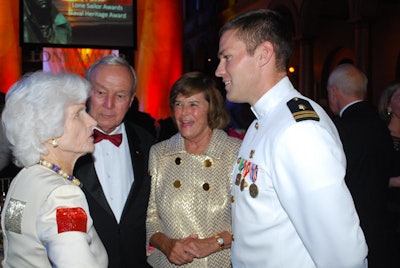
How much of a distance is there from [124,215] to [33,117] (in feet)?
3.46

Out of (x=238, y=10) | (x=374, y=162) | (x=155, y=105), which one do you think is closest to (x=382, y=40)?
(x=238, y=10)

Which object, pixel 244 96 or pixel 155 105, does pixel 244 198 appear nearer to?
pixel 244 96

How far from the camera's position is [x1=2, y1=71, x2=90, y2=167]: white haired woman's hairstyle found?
5.27 feet

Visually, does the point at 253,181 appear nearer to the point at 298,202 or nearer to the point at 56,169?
the point at 298,202

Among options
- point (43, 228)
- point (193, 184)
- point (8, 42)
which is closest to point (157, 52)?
point (8, 42)

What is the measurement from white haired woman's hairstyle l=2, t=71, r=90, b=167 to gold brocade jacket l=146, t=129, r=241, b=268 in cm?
110

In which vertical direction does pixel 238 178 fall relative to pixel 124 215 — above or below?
above

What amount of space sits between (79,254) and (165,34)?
34.4 ft

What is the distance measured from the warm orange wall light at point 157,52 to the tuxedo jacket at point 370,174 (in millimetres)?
8128

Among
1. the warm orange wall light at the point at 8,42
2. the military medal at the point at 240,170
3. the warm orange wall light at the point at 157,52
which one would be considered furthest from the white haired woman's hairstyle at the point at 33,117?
the warm orange wall light at the point at 8,42

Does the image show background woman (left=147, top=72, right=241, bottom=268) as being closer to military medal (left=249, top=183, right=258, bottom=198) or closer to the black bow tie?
the black bow tie

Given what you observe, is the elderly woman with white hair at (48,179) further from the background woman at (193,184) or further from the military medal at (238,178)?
the background woman at (193,184)

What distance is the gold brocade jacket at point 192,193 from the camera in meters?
2.55

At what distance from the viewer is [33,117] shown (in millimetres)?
1609
